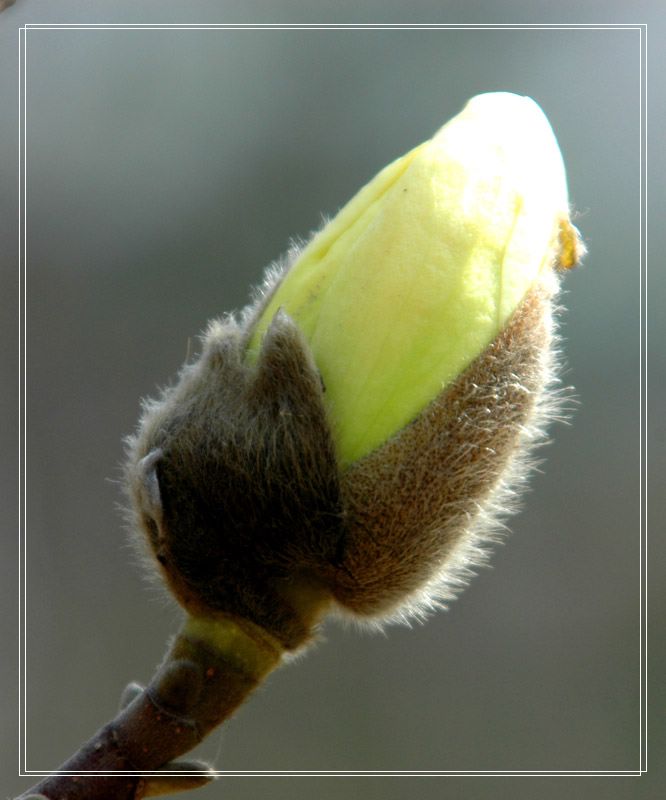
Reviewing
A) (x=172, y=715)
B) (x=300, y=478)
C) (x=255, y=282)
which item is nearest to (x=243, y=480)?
(x=300, y=478)

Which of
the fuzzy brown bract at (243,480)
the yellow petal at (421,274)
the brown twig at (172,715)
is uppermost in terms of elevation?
the yellow petal at (421,274)

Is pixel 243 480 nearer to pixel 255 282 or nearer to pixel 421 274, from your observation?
pixel 421 274

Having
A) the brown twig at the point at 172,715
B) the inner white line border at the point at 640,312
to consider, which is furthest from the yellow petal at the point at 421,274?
the inner white line border at the point at 640,312

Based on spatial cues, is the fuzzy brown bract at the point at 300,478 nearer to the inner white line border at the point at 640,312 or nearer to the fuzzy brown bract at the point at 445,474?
the fuzzy brown bract at the point at 445,474

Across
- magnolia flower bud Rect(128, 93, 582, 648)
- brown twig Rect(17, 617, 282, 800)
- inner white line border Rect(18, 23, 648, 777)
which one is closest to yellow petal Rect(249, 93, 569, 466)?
magnolia flower bud Rect(128, 93, 582, 648)

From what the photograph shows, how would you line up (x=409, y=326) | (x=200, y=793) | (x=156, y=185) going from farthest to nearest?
1. (x=156, y=185)
2. (x=200, y=793)
3. (x=409, y=326)

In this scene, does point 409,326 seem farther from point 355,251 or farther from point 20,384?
point 20,384

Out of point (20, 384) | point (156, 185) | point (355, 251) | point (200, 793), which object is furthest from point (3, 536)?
point (355, 251)
